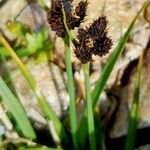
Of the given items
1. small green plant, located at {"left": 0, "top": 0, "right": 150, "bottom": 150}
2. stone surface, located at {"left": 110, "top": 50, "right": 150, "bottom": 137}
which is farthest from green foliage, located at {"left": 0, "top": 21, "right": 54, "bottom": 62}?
stone surface, located at {"left": 110, "top": 50, "right": 150, "bottom": 137}

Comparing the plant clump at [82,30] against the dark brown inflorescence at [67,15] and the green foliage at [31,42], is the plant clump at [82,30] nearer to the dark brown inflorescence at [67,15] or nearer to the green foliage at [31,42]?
the dark brown inflorescence at [67,15]

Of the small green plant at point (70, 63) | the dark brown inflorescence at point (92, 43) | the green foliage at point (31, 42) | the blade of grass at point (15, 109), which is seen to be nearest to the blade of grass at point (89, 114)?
the small green plant at point (70, 63)

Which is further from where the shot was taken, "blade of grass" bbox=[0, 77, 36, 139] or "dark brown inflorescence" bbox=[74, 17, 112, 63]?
"blade of grass" bbox=[0, 77, 36, 139]

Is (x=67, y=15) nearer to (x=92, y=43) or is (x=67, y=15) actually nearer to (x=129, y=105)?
(x=92, y=43)

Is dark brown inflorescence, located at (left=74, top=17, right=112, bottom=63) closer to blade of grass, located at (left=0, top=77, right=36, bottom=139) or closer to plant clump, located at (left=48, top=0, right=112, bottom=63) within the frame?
plant clump, located at (left=48, top=0, right=112, bottom=63)

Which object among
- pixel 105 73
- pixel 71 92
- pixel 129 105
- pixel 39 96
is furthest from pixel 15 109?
pixel 129 105

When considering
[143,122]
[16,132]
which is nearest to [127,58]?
[143,122]

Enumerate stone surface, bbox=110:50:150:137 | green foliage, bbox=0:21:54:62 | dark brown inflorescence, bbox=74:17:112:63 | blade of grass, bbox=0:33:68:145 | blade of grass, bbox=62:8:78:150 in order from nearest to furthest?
dark brown inflorescence, bbox=74:17:112:63 < blade of grass, bbox=62:8:78:150 < blade of grass, bbox=0:33:68:145 < stone surface, bbox=110:50:150:137 < green foliage, bbox=0:21:54:62
